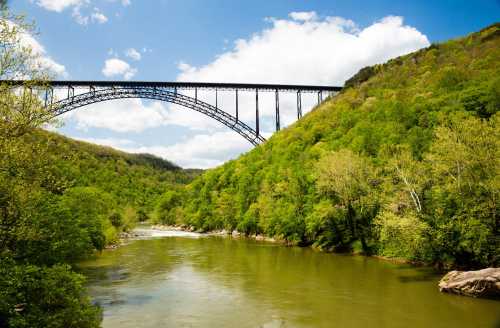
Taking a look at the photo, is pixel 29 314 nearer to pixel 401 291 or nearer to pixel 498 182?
pixel 401 291

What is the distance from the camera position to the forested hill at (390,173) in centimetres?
1911

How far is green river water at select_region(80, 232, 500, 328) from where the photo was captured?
13125 millimetres

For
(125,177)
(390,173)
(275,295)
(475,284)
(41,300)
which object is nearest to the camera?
(41,300)

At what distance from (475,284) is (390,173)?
12195mm

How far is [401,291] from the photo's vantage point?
1688 cm

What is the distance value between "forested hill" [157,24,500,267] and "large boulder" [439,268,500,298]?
94.8 inches

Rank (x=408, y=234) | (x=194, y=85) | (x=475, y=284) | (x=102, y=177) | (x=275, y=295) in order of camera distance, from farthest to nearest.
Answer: (x=102, y=177) → (x=194, y=85) → (x=408, y=234) → (x=275, y=295) → (x=475, y=284)

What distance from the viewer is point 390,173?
26875 mm

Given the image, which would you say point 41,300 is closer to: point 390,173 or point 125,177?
point 390,173

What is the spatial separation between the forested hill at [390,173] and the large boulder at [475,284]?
241 centimetres

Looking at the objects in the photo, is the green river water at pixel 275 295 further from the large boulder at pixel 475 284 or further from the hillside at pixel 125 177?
the hillside at pixel 125 177

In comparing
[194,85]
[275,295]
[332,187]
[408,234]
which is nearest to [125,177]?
[194,85]

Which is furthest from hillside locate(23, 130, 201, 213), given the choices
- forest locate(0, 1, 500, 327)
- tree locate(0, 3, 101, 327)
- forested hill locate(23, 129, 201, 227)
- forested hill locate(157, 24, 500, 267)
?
forested hill locate(157, 24, 500, 267)

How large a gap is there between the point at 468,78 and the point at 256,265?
4122cm
